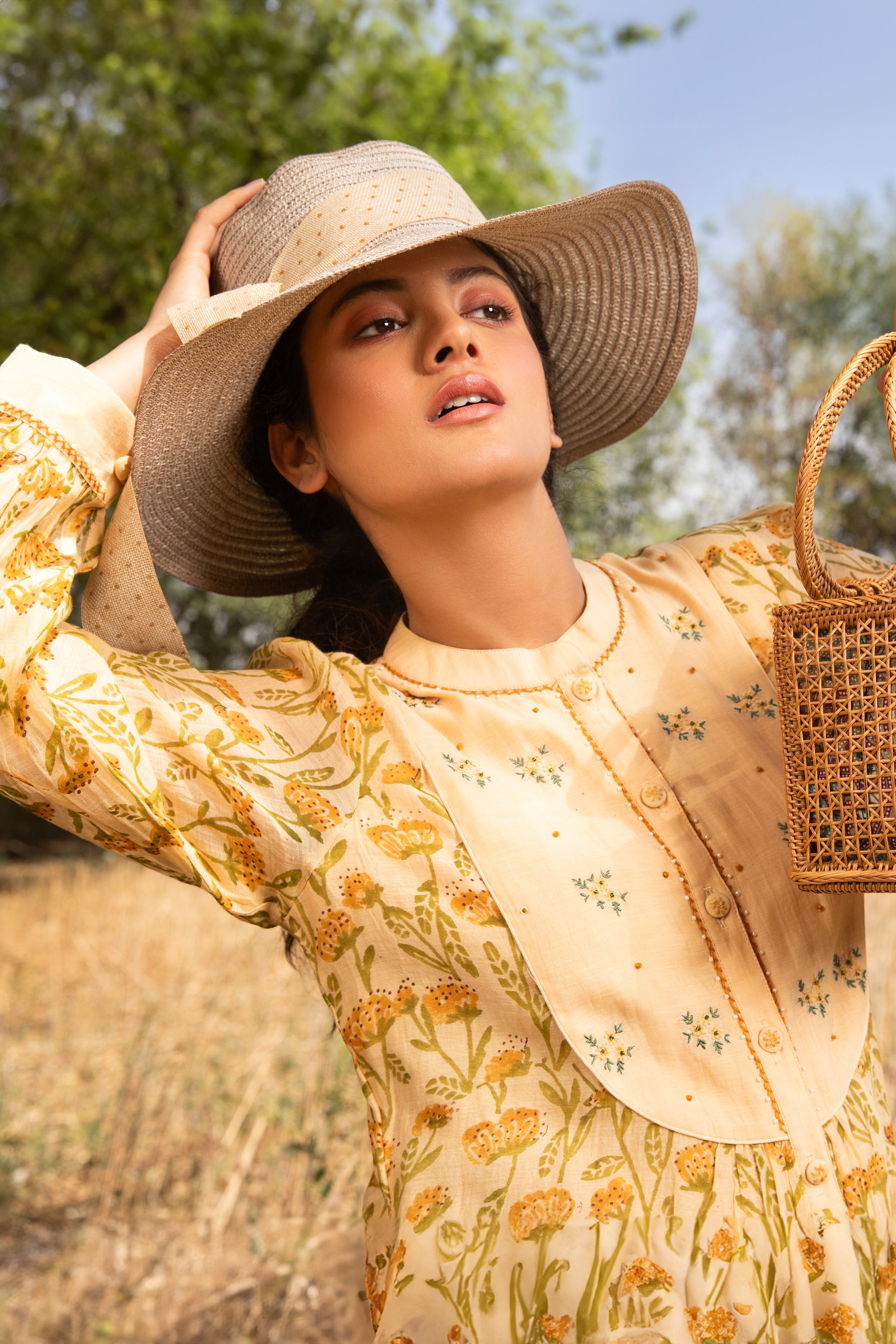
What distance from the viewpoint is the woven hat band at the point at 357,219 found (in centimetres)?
150

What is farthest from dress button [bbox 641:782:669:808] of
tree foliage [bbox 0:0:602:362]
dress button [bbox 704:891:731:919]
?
tree foliage [bbox 0:0:602:362]

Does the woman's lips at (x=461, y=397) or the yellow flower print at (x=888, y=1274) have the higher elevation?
the woman's lips at (x=461, y=397)

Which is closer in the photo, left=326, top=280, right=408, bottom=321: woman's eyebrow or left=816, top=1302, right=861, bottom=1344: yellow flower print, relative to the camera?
left=816, top=1302, right=861, bottom=1344: yellow flower print

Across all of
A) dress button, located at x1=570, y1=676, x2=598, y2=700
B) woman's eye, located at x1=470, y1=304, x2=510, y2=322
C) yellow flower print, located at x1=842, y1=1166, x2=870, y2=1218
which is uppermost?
woman's eye, located at x1=470, y1=304, x2=510, y2=322

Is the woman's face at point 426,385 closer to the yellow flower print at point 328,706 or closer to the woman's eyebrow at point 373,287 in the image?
the woman's eyebrow at point 373,287

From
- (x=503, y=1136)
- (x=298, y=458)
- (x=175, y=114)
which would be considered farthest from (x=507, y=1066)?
(x=175, y=114)

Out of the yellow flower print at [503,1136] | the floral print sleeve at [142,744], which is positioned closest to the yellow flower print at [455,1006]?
the yellow flower print at [503,1136]

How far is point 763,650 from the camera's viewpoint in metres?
1.51

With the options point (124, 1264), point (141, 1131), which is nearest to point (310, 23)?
point (141, 1131)

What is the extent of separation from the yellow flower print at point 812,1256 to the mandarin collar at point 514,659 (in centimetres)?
70

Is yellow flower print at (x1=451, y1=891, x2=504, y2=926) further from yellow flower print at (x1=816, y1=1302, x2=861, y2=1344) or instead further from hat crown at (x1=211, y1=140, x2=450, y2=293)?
hat crown at (x1=211, y1=140, x2=450, y2=293)

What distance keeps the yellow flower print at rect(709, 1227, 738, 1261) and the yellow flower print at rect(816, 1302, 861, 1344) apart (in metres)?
0.13

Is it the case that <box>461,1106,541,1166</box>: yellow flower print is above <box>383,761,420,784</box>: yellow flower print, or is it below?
below

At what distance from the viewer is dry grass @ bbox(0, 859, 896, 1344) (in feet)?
9.55
